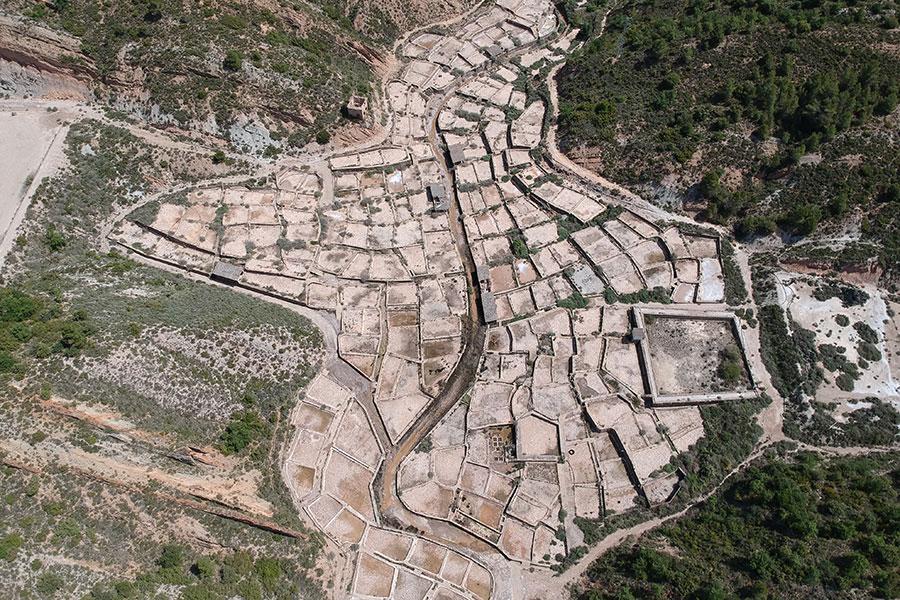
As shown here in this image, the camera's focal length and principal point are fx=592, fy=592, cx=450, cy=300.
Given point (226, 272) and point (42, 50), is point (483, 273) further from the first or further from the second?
point (42, 50)

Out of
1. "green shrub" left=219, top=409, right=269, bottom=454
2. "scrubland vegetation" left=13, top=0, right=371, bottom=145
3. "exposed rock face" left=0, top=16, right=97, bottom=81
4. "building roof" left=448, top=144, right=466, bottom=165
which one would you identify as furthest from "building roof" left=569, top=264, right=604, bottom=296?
"exposed rock face" left=0, top=16, right=97, bottom=81

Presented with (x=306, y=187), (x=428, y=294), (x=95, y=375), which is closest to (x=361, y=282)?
(x=428, y=294)

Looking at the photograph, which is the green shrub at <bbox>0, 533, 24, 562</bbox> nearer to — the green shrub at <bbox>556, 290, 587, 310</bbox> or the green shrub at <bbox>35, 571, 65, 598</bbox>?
the green shrub at <bbox>35, 571, 65, 598</bbox>

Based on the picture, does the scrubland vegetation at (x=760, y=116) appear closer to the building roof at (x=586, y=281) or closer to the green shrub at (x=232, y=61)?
the building roof at (x=586, y=281)

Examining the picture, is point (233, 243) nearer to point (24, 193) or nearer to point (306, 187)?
point (306, 187)

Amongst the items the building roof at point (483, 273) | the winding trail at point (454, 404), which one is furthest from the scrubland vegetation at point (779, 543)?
the building roof at point (483, 273)

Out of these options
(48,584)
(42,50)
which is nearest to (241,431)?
(48,584)

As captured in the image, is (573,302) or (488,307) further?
(488,307)

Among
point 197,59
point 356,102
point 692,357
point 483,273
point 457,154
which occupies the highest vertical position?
point 356,102
